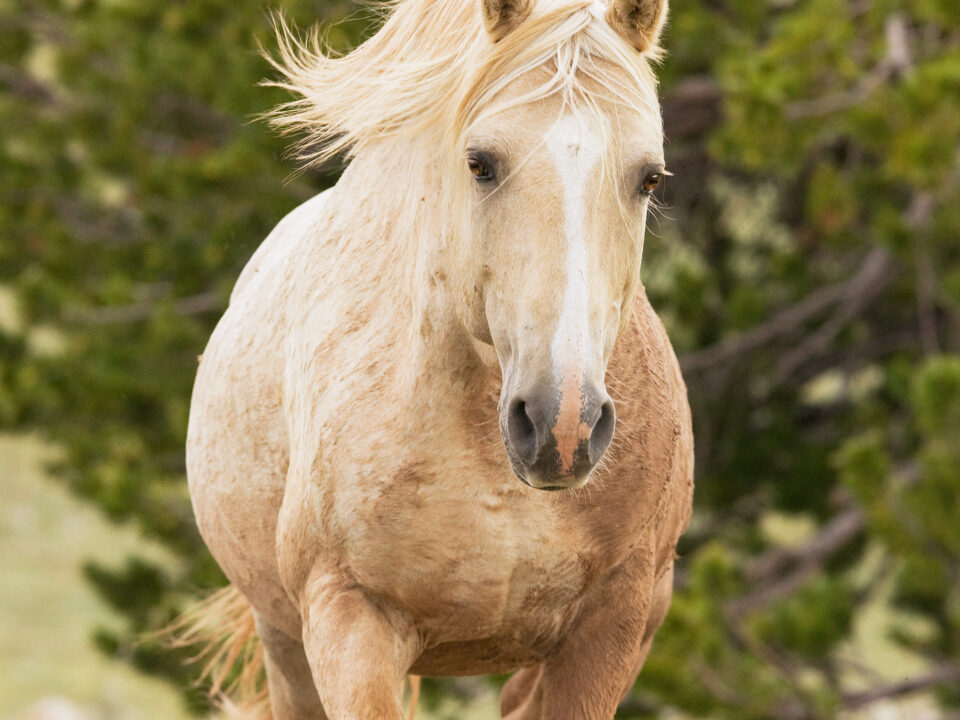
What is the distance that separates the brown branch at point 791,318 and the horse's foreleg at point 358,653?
5455mm

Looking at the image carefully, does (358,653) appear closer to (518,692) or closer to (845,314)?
(518,692)

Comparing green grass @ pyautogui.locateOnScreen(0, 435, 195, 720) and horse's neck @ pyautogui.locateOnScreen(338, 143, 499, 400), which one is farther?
green grass @ pyautogui.locateOnScreen(0, 435, 195, 720)

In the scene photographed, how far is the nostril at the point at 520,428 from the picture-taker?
81.2 inches

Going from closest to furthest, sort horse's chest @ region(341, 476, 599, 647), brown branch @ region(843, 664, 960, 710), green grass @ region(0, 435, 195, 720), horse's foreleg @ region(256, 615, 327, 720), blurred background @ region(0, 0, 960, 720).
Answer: horse's chest @ region(341, 476, 599, 647) < horse's foreleg @ region(256, 615, 327, 720) < blurred background @ region(0, 0, 960, 720) < brown branch @ region(843, 664, 960, 710) < green grass @ region(0, 435, 195, 720)

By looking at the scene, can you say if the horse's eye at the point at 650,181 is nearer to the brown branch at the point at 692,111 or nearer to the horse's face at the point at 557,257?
the horse's face at the point at 557,257

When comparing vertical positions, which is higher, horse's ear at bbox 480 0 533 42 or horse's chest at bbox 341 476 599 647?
horse's ear at bbox 480 0 533 42

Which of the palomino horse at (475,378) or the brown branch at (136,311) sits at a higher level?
the palomino horse at (475,378)

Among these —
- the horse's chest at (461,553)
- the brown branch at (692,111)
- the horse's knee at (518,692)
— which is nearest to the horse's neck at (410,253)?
the horse's chest at (461,553)

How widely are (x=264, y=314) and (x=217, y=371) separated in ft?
0.65

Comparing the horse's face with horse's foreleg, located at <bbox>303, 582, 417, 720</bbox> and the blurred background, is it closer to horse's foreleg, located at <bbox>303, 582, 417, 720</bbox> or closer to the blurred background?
horse's foreleg, located at <bbox>303, 582, 417, 720</bbox>

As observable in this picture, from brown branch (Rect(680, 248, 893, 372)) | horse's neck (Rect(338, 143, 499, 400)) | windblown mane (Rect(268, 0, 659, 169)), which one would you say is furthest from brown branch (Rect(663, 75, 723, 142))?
horse's neck (Rect(338, 143, 499, 400))

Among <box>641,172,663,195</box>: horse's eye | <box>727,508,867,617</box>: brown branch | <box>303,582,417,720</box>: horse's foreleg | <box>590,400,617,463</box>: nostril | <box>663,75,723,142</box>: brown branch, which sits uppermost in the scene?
<box>641,172,663,195</box>: horse's eye

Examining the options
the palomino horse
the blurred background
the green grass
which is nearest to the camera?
the palomino horse

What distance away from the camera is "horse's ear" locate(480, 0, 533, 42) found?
2.29 metres
